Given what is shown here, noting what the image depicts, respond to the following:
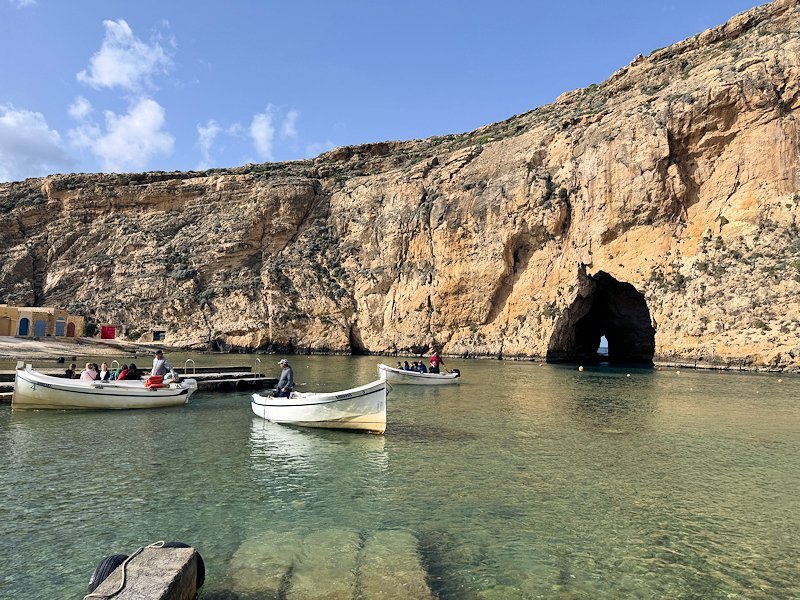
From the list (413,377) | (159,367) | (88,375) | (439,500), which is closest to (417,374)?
(413,377)

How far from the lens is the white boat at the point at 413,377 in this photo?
86.8ft

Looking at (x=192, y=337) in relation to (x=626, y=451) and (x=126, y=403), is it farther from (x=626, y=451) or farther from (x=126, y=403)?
(x=626, y=451)

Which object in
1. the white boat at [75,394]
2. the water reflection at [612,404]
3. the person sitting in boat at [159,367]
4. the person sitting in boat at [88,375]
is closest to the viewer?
the water reflection at [612,404]

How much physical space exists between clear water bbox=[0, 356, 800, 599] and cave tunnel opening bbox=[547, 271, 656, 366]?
32.6 metres

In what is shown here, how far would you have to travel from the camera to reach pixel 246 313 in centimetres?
5909

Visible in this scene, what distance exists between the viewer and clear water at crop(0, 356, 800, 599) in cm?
584

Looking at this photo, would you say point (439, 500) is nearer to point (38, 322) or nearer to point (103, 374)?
point (103, 374)

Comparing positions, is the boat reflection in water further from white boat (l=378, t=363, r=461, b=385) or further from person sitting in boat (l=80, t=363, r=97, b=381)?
white boat (l=378, t=363, r=461, b=385)

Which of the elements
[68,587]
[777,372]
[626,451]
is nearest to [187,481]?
[68,587]

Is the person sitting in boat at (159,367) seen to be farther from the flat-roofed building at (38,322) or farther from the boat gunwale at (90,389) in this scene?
the flat-roofed building at (38,322)

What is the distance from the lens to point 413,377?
1053 inches

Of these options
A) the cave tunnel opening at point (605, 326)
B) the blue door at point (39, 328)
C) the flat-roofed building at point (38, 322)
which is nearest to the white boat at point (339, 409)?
the cave tunnel opening at point (605, 326)

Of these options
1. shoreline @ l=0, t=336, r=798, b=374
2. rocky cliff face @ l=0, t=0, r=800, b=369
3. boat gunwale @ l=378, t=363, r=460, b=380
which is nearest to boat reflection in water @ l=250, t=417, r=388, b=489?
boat gunwale @ l=378, t=363, r=460, b=380

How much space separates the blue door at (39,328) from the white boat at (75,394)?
1799 inches
